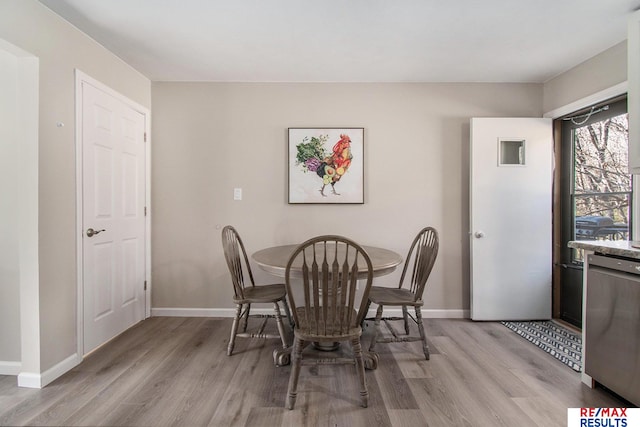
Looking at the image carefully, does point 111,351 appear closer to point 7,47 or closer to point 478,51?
point 7,47

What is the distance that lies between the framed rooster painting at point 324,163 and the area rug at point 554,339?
1849 mm

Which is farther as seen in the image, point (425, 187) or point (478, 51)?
point (425, 187)

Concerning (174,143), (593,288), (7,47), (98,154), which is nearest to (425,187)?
(593,288)

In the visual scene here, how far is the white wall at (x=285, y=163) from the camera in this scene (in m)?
3.00

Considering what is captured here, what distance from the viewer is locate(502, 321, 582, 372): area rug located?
2.19 meters

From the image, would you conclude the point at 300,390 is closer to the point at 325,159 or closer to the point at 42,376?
the point at 42,376

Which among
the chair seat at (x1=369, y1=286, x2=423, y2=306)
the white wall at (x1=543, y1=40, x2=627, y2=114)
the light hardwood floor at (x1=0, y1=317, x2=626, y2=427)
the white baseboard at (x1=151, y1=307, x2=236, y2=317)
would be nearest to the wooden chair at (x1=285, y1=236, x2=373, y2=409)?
the light hardwood floor at (x1=0, y1=317, x2=626, y2=427)

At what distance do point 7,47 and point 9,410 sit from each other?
1984 mm

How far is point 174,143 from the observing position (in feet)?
9.90

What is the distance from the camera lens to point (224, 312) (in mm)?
3016

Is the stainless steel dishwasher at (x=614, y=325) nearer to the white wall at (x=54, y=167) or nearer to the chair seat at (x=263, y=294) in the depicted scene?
the chair seat at (x=263, y=294)

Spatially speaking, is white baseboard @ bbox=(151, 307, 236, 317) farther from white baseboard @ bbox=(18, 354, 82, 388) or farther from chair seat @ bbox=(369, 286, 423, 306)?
chair seat @ bbox=(369, 286, 423, 306)

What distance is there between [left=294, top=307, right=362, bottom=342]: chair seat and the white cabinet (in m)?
1.99

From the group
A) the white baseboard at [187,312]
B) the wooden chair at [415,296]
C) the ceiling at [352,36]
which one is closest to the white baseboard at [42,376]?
the white baseboard at [187,312]
